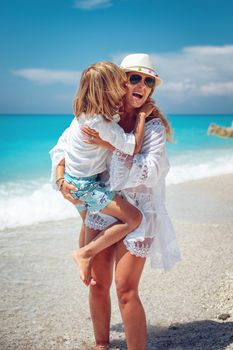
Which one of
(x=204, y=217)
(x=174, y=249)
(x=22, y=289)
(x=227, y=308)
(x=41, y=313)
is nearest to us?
(x=174, y=249)

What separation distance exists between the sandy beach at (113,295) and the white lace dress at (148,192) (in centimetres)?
87

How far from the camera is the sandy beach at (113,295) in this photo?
3844 mm

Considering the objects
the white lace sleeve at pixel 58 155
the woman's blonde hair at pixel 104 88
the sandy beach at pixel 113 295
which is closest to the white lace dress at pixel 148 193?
the woman's blonde hair at pixel 104 88

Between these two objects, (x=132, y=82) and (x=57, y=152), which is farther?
(x=57, y=152)

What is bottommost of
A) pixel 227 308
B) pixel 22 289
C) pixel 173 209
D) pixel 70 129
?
pixel 173 209

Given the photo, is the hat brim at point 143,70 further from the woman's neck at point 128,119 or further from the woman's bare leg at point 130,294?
the woman's bare leg at point 130,294

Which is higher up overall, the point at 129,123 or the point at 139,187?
the point at 129,123

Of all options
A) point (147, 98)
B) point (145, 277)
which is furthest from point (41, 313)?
point (147, 98)

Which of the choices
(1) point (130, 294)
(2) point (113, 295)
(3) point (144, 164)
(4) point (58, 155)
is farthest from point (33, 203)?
(3) point (144, 164)

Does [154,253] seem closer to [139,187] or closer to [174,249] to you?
[174,249]

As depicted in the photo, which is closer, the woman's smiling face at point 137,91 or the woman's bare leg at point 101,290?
the woman's smiling face at point 137,91

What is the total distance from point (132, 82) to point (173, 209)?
246 inches

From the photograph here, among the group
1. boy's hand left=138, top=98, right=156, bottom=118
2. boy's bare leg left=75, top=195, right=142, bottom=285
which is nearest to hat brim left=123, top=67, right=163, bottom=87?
boy's hand left=138, top=98, right=156, bottom=118

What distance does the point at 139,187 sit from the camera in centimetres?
304
